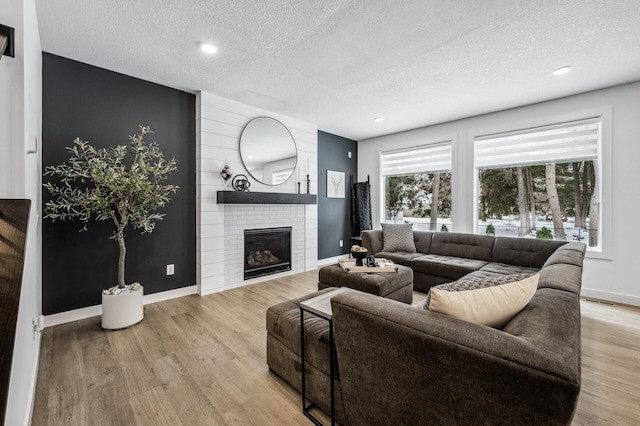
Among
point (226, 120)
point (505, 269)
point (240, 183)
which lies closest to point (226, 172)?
point (240, 183)

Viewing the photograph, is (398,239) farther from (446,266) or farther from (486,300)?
(486,300)

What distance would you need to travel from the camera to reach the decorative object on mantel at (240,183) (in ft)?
12.5

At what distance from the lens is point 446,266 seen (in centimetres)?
341

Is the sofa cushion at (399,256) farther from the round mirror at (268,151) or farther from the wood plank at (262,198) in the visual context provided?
the round mirror at (268,151)

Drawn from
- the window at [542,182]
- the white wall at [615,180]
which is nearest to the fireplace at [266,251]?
the window at [542,182]

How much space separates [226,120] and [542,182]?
4.50 meters

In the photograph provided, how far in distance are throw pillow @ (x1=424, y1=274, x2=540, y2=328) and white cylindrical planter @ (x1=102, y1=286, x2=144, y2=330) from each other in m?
2.68

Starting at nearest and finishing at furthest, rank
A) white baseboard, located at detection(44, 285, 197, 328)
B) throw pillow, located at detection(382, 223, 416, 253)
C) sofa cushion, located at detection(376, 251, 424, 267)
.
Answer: white baseboard, located at detection(44, 285, 197, 328)
sofa cushion, located at detection(376, 251, 424, 267)
throw pillow, located at detection(382, 223, 416, 253)

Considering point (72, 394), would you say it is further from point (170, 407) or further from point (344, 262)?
point (344, 262)

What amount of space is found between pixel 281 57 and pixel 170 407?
9.58 ft

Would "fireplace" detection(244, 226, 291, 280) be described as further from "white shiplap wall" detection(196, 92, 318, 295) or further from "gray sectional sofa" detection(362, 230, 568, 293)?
"gray sectional sofa" detection(362, 230, 568, 293)

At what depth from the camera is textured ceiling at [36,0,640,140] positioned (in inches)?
80.4

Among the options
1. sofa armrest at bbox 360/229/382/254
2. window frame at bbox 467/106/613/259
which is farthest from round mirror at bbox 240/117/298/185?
window frame at bbox 467/106/613/259

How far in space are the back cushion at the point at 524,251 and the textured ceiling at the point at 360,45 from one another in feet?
6.13
